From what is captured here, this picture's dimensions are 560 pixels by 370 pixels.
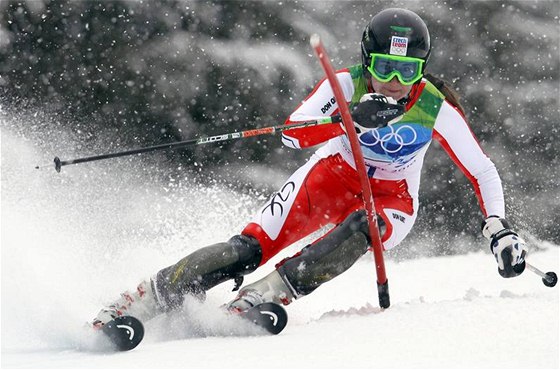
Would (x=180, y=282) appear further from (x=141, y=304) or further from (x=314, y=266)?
(x=314, y=266)

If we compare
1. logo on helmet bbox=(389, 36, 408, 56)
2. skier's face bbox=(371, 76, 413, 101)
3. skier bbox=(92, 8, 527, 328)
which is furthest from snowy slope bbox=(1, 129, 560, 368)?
logo on helmet bbox=(389, 36, 408, 56)

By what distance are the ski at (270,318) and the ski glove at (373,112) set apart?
0.76 meters

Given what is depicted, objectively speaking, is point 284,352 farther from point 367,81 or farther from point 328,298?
point 328,298

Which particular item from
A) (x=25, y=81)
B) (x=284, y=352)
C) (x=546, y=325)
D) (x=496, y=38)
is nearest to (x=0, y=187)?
(x=25, y=81)

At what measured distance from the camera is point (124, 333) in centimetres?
267

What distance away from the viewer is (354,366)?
7.23 feet

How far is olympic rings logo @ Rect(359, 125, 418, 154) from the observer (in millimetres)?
3260

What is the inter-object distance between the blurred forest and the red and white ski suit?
2.96 m

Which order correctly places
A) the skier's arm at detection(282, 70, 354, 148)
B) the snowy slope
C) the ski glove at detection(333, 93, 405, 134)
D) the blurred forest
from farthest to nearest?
the blurred forest → the skier's arm at detection(282, 70, 354, 148) → the ski glove at detection(333, 93, 405, 134) → the snowy slope

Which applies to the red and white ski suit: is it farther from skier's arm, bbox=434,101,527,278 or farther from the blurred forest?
the blurred forest

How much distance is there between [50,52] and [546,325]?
480cm

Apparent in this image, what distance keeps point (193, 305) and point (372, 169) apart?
1011mm

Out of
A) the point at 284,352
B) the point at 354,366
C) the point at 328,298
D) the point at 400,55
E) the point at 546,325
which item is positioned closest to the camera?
the point at 354,366

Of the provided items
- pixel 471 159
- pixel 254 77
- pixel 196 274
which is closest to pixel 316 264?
pixel 196 274
